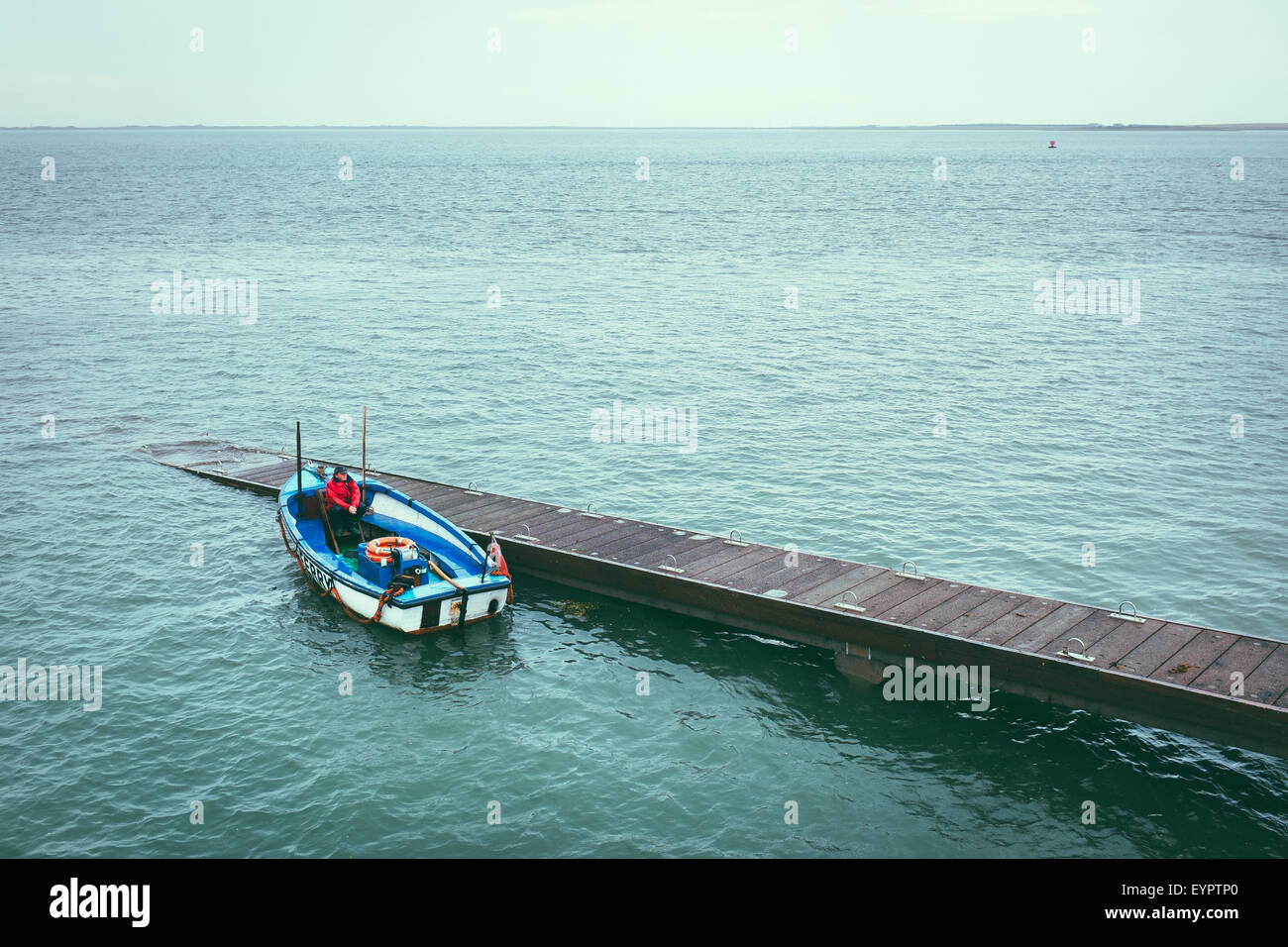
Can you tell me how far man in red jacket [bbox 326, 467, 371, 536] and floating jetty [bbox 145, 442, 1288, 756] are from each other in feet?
7.19

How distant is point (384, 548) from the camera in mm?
24844

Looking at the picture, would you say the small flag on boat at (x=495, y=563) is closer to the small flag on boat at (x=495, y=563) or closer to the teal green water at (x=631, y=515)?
the small flag on boat at (x=495, y=563)

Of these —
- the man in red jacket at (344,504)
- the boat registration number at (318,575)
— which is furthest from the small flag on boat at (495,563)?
the man in red jacket at (344,504)

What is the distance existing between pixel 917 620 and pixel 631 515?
37.2 ft

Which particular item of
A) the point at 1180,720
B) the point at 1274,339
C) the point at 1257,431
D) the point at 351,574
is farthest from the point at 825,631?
the point at 1274,339

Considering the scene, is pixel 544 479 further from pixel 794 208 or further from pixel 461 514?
pixel 794 208

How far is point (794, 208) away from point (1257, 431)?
94.8m

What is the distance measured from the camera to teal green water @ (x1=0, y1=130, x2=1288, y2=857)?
58.1ft

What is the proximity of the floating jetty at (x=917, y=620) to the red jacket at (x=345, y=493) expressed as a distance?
2.33 metres
